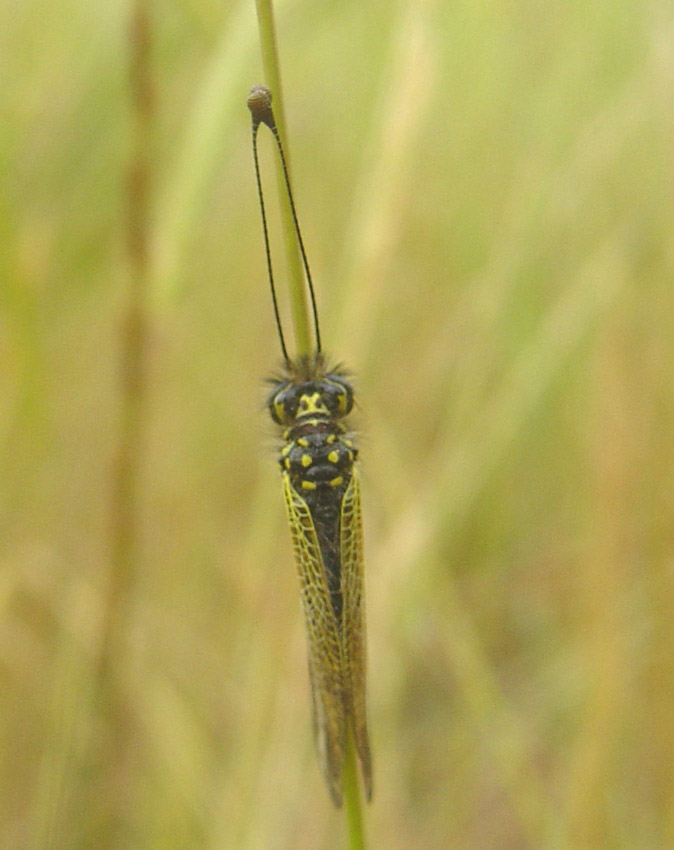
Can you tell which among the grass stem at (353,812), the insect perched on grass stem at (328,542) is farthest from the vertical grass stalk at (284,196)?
the grass stem at (353,812)

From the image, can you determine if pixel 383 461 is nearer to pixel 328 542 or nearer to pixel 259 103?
pixel 328 542

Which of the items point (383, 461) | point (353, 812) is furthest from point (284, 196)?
point (383, 461)

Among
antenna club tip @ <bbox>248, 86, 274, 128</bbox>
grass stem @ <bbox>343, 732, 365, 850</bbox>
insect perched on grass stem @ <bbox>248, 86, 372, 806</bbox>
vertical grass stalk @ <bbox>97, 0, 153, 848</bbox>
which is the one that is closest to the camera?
antenna club tip @ <bbox>248, 86, 274, 128</bbox>

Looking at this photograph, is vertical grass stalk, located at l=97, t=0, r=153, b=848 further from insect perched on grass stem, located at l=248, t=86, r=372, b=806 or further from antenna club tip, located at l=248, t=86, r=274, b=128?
antenna club tip, located at l=248, t=86, r=274, b=128

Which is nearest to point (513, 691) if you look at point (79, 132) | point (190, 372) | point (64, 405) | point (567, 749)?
point (567, 749)

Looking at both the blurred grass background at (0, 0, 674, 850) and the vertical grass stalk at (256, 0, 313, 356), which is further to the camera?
the blurred grass background at (0, 0, 674, 850)

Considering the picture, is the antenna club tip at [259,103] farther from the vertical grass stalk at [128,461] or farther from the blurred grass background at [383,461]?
the vertical grass stalk at [128,461]

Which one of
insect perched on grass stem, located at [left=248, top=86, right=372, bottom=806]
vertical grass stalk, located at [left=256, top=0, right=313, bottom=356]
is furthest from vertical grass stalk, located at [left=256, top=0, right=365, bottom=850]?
insect perched on grass stem, located at [left=248, top=86, right=372, bottom=806]
